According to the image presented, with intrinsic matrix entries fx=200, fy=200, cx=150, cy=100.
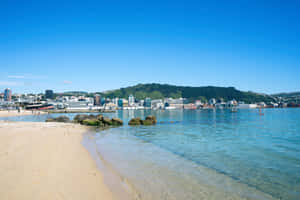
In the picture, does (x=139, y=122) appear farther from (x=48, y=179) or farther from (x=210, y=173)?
(x=48, y=179)

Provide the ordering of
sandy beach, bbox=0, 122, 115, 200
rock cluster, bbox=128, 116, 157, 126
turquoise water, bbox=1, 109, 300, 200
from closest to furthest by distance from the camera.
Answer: sandy beach, bbox=0, 122, 115, 200
turquoise water, bbox=1, 109, 300, 200
rock cluster, bbox=128, 116, 157, 126

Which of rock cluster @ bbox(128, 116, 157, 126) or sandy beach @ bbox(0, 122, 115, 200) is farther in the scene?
rock cluster @ bbox(128, 116, 157, 126)

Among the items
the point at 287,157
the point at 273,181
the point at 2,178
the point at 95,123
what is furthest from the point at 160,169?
the point at 95,123

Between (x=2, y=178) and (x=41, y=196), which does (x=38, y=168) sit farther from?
(x=41, y=196)

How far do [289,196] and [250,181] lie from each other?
61.4 inches

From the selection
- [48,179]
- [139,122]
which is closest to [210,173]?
[48,179]

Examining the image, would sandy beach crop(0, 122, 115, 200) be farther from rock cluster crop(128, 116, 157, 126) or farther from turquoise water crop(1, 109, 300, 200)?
rock cluster crop(128, 116, 157, 126)

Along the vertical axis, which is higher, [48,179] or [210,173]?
[48,179]

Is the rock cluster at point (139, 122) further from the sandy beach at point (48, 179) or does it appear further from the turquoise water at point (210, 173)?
the sandy beach at point (48, 179)

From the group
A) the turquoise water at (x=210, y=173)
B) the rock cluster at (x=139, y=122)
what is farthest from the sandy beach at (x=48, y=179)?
the rock cluster at (x=139, y=122)

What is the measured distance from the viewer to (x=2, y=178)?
Result: 22.0 ft

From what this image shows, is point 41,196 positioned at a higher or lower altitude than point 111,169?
higher

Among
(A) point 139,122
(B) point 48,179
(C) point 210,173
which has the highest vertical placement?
(B) point 48,179

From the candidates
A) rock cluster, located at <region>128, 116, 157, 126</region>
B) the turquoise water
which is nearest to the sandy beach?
the turquoise water
